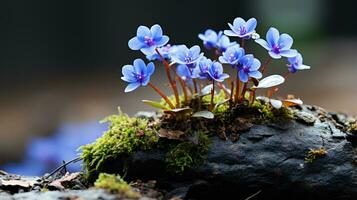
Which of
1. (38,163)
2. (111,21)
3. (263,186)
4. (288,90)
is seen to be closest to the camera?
(263,186)

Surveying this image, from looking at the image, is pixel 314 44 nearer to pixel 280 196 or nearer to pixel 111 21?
pixel 111 21

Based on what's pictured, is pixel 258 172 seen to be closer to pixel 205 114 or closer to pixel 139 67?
pixel 205 114

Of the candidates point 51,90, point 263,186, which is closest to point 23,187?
point 263,186

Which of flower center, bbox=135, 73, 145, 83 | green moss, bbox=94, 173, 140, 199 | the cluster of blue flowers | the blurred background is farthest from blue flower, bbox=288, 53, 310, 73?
the blurred background

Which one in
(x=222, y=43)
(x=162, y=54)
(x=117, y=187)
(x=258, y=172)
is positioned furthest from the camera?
(x=222, y=43)

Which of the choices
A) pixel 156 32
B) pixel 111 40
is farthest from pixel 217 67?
pixel 111 40
